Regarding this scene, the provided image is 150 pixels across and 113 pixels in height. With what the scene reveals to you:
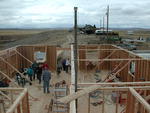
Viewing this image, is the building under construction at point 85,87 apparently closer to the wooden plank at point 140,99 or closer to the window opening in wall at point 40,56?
the wooden plank at point 140,99

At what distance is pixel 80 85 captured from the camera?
6312mm

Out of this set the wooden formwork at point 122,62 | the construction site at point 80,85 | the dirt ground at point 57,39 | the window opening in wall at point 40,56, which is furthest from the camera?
the dirt ground at point 57,39

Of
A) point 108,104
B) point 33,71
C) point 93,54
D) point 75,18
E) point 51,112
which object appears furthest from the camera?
point 93,54

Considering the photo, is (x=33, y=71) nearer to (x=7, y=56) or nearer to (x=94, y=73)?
(x=7, y=56)

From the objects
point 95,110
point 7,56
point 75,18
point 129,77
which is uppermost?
point 75,18

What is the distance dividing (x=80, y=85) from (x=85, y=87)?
281mm

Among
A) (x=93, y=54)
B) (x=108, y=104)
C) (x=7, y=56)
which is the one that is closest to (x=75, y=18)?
(x=108, y=104)

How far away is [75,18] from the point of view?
4875mm

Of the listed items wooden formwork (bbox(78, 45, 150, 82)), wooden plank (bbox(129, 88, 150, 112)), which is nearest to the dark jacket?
wooden formwork (bbox(78, 45, 150, 82))

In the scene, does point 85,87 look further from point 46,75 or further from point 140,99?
point 46,75

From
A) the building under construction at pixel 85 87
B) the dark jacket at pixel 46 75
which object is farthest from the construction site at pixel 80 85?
the dark jacket at pixel 46 75

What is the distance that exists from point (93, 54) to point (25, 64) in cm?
749

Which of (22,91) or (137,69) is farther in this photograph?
(137,69)

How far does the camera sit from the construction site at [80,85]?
524cm
